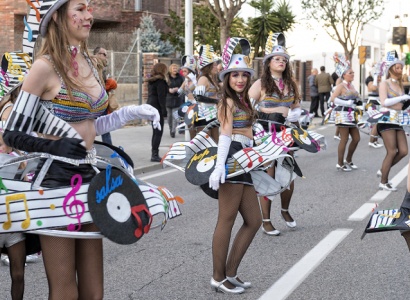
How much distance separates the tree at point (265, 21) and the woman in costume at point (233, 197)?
116 feet

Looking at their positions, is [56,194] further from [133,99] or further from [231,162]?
[133,99]

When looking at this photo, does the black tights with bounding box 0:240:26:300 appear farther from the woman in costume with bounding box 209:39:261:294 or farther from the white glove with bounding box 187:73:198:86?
the white glove with bounding box 187:73:198:86

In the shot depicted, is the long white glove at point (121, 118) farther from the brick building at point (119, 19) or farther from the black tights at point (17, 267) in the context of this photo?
the brick building at point (119, 19)

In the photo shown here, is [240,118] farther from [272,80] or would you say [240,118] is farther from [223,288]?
[272,80]

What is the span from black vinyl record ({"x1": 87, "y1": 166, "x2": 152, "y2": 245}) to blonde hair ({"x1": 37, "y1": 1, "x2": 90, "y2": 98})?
450 mm

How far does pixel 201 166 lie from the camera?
6.27 m

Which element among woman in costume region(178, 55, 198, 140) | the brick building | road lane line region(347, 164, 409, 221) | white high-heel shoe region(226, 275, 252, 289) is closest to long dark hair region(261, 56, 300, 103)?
road lane line region(347, 164, 409, 221)

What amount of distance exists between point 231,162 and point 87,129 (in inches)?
85.2

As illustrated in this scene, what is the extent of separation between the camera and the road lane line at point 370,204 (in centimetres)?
964

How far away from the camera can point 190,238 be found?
848 cm

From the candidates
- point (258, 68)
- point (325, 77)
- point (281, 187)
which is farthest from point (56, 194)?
point (258, 68)

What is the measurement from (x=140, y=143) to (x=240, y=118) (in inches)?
513

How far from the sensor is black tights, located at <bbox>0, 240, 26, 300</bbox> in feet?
16.1

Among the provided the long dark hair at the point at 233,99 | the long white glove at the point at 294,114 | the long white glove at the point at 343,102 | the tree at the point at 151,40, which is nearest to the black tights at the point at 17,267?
the long dark hair at the point at 233,99
